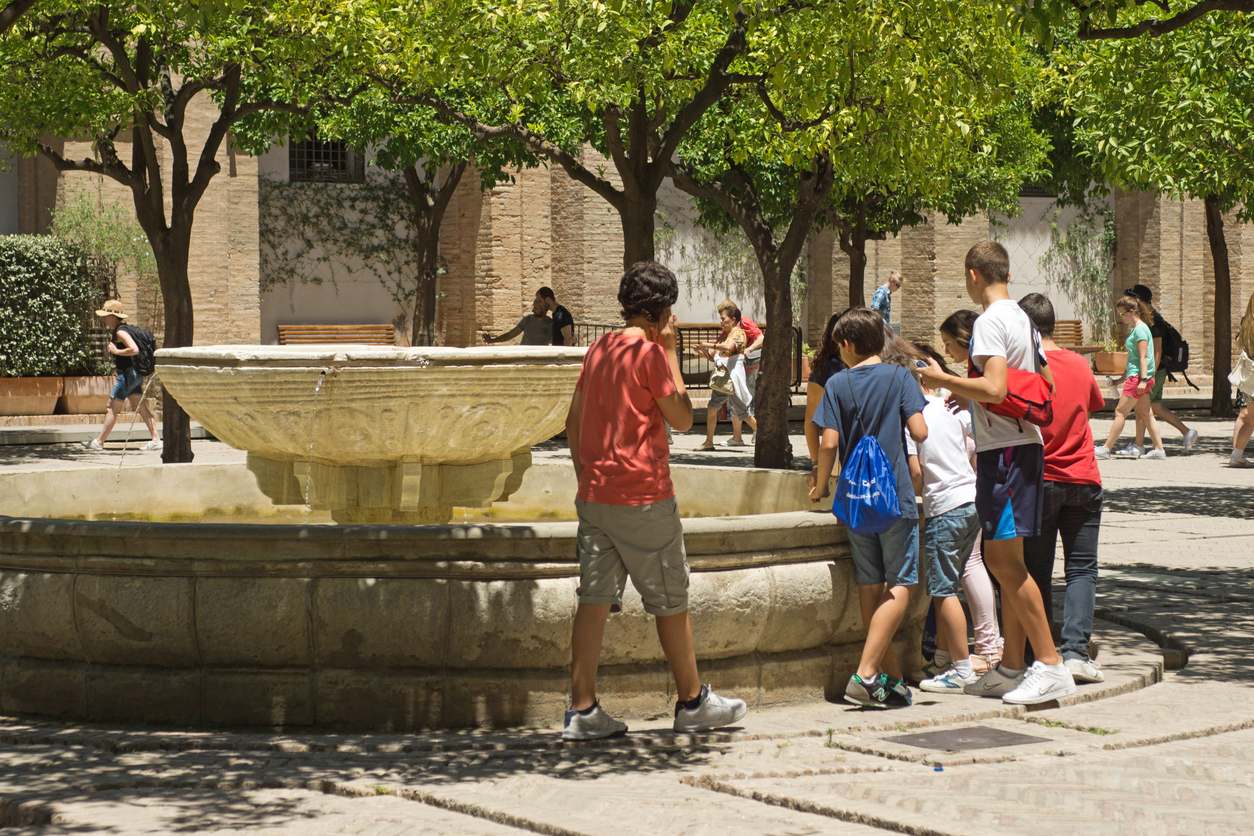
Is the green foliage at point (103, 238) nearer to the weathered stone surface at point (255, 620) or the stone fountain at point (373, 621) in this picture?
the stone fountain at point (373, 621)

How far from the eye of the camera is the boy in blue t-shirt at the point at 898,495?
7449 millimetres

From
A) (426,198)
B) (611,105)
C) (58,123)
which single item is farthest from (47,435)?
(426,198)

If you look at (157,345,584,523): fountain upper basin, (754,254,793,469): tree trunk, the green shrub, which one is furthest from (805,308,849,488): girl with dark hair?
the green shrub

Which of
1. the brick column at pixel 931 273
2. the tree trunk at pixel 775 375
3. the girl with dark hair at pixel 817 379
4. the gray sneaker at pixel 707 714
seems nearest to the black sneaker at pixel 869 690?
the gray sneaker at pixel 707 714

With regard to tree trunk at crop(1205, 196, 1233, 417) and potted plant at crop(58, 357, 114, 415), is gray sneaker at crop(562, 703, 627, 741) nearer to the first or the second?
potted plant at crop(58, 357, 114, 415)

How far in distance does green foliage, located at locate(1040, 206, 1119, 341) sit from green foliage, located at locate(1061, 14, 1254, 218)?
18.5m

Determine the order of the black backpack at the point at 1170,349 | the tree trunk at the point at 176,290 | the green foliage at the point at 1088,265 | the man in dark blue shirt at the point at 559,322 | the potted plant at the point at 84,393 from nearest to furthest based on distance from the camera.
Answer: the tree trunk at the point at 176,290, the black backpack at the point at 1170,349, the man in dark blue shirt at the point at 559,322, the potted plant at the point at 84,393, the green foliage at the point at 1088,265

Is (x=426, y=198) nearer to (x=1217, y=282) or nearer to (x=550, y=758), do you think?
(x=1217, y=282)

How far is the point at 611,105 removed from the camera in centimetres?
1869

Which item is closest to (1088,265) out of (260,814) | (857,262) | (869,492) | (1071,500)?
(857,262)

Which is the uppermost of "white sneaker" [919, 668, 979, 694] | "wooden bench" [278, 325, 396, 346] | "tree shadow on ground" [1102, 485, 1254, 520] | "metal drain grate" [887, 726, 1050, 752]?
"wooden bench" [278, 325, 396, 346]

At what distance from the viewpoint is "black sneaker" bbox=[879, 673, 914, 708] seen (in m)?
7.50

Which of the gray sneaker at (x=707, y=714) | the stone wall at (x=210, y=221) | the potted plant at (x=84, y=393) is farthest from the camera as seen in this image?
the stone wall at (x=210, y=221)

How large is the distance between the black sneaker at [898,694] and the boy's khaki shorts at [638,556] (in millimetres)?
1103
